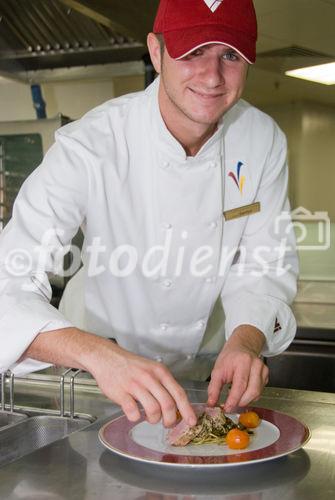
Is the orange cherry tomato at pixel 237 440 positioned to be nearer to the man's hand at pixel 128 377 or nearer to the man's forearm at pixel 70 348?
the man's hand at pixel 128 377

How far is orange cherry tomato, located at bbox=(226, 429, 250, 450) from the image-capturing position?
3.05 ft

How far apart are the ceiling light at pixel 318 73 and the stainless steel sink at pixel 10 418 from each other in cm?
179

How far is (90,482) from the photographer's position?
2.81ft

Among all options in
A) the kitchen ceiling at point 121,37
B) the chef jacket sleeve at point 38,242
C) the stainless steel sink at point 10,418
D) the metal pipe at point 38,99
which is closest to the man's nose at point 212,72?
the chef jacket sleeve at point 38,242

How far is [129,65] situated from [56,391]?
1.73 meters

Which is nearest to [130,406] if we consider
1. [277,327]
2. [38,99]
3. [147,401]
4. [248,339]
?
[147,401]

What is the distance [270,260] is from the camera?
4.87ft

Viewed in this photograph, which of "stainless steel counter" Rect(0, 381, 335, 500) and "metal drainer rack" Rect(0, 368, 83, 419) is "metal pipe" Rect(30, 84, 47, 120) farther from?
"stainless steel counter" Rect(0, 381, 335, 500)

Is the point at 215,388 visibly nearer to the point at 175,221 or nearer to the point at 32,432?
the point at 32,432

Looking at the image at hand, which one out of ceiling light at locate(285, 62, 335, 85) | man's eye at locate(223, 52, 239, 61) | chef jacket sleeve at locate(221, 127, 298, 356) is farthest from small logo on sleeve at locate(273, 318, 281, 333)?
ceiling light at locate(285, 62, 335, 85)

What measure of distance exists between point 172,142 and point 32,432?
0.63 m

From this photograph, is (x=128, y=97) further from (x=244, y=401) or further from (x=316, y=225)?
(x=316, y=225)

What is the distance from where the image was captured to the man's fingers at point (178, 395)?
93cm

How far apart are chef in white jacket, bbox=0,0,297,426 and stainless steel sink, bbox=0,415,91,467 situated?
10 centimetres
